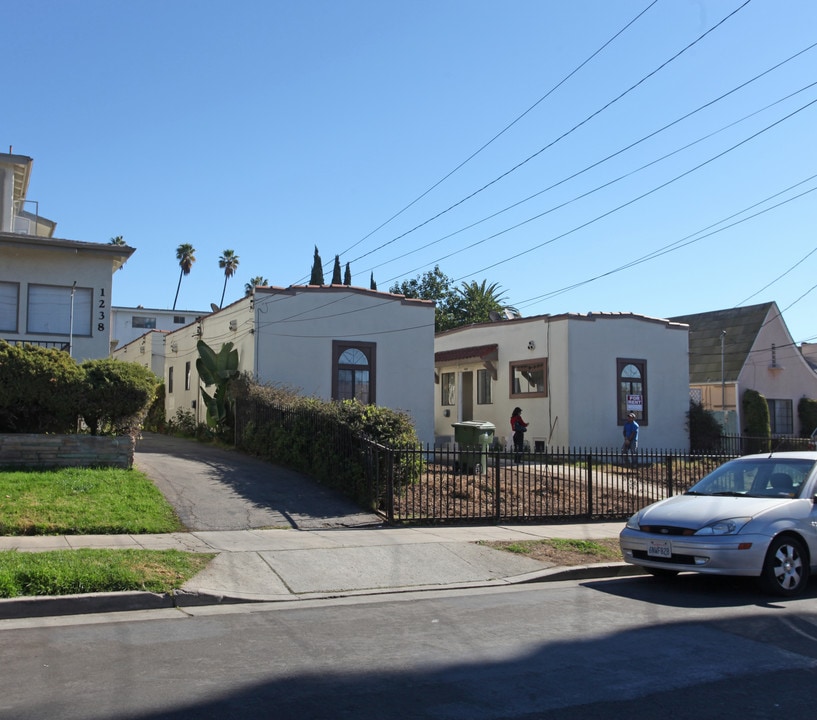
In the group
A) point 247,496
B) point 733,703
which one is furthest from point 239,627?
point 247,496

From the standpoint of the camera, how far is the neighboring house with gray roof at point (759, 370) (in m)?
30.5

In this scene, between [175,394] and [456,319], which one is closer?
[175,394]

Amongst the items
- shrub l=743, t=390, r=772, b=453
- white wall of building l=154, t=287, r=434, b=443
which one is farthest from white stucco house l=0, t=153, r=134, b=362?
shrub l=743, t=390, r=772, b=453

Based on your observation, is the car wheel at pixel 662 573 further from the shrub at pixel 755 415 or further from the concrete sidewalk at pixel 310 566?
Result: the shrub at pixel 755 415

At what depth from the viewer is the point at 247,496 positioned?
531 inches

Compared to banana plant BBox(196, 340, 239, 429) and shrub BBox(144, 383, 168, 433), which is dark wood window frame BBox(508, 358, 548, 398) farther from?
shrub BBox(144, 383, 168, 433)

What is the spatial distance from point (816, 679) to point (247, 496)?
956 cm

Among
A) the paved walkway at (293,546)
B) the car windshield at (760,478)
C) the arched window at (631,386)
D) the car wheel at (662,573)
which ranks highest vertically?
the arched window at (631,386)

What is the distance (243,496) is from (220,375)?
8.58 m

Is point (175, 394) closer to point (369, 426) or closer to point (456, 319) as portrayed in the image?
point (369, 426)

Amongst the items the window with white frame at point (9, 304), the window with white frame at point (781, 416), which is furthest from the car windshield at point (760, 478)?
the window with white frame at point (781, 416)

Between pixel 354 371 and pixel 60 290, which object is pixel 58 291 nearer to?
pixel 60 290

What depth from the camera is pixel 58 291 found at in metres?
19.1

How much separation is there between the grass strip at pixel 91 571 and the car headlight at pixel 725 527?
18.4 ft
